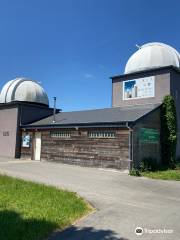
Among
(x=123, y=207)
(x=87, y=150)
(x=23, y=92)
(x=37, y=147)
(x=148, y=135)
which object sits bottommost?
(x=123, y=207)

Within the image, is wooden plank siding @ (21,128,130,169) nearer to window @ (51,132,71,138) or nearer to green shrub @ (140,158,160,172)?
window @ (51,132,71,138)

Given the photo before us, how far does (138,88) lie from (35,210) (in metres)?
18.0

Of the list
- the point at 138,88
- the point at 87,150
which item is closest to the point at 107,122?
the point at 87,150

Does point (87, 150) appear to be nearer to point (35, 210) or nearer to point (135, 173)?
point (135, 173)

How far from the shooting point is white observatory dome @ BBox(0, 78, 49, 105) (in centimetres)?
3038

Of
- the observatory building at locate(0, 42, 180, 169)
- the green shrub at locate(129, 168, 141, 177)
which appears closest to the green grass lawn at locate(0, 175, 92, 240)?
the green shrub at locate(129, 168, 141, 177)

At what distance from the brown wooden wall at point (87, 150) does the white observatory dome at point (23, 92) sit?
23.2ft

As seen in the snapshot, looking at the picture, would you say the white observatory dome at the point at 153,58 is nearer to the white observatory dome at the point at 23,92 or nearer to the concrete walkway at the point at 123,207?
the white observatory dome at the point at 23,92

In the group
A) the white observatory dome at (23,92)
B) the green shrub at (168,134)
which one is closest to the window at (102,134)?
the green shrub at (168,134)

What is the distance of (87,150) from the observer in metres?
20.6

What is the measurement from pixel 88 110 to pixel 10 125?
744 cm

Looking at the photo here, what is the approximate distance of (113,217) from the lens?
7.61m

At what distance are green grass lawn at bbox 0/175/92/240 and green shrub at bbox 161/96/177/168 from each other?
12360mm

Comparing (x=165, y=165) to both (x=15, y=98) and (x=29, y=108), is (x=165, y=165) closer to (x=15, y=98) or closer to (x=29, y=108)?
(x=29, y=108)
